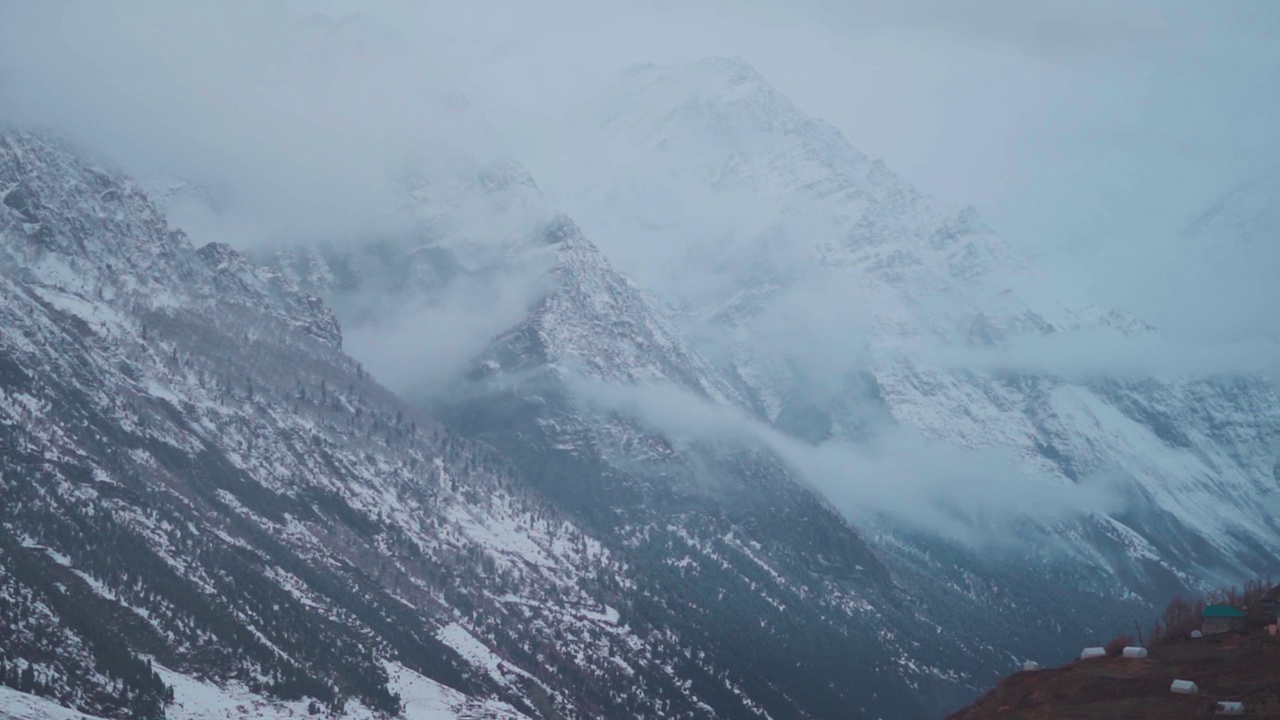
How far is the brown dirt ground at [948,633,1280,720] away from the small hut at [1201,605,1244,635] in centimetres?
889

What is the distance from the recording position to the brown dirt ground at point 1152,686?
430ft

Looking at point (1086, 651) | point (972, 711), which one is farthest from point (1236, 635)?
point (972, 711)

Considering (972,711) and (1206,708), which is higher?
(972,711)

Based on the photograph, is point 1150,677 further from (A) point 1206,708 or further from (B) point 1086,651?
(B) point 1086,651

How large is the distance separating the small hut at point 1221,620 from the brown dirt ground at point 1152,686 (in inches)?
350

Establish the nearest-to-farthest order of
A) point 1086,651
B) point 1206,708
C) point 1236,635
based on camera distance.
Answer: point 1206,708, point 1236,635, point 1086,651

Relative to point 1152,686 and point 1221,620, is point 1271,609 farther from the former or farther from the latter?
point 1152,686

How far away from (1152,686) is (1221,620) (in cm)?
3985

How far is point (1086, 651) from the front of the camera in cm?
17412

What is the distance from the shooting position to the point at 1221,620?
176125 mm

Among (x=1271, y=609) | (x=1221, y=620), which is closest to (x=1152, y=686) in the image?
(x=1221, y=620)

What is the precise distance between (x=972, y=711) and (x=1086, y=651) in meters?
28.1

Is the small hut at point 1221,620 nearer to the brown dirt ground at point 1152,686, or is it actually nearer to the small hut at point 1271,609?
the small hut at point 1271,609

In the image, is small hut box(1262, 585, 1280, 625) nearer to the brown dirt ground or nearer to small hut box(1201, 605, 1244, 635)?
small hut box(1201, 605, 1244, 635)
